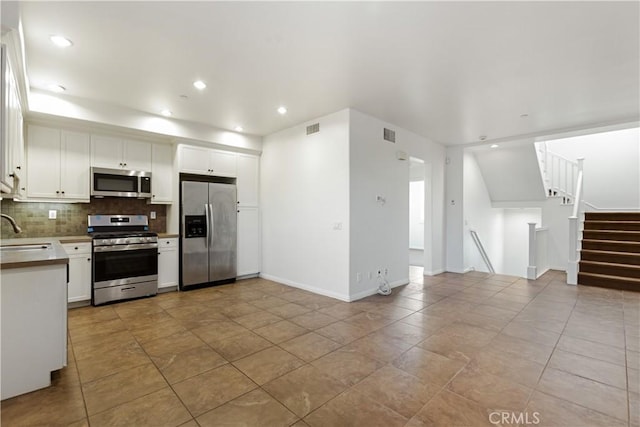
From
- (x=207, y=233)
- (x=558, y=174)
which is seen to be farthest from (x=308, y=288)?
(x=558, y=174)

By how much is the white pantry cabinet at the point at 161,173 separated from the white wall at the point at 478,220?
232 inches

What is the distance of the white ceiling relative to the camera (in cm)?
Result: 223

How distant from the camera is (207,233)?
16.5 feet

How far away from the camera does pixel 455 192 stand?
20.9ft

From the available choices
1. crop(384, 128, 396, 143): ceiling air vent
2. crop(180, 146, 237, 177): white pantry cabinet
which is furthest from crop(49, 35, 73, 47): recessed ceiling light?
crop(384, 128, 396, 143): ceiling air vent

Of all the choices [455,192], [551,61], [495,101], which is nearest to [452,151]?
[455,192]

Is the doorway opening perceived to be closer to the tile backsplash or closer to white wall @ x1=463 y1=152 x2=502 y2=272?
white wall @ x1=463 y1=152 x2=502 y2=272

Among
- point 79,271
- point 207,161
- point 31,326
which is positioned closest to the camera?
point 31,326

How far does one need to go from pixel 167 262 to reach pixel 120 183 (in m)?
1.41

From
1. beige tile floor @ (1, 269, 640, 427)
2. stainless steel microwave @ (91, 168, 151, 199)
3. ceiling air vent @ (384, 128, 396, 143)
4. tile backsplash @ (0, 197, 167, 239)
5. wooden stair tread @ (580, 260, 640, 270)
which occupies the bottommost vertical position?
beige tile floor @ (1, 269, 640, 427)

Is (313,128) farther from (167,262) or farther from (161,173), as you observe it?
(167,262)

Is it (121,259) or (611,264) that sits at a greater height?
(121,259)

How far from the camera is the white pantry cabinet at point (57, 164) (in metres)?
3.89

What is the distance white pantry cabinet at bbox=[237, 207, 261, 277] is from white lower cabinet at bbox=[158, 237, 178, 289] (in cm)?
109
